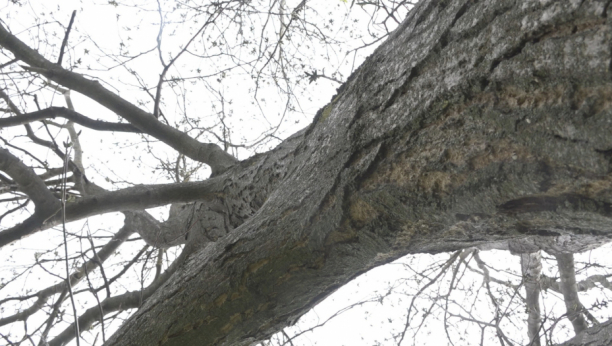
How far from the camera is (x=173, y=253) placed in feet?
12.6

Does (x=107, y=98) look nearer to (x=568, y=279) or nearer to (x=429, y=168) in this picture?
(x=429, y=168)

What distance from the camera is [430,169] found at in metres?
0.84

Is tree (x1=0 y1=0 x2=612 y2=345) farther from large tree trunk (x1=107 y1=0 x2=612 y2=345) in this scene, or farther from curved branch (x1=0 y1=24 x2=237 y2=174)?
curved branch (x1=0 y1=24 x2=237 y2=174)

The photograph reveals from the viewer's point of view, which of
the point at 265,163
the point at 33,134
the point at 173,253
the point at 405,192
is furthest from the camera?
the point at 173,253

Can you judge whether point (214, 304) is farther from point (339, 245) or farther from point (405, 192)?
point (405, 192)

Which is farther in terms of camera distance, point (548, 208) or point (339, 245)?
point (339, 245)

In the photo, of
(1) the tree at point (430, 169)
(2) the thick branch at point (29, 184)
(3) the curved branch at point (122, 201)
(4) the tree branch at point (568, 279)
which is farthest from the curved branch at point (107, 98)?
(4) the tree branch at point (568, 279)

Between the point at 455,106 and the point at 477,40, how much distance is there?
13 cm

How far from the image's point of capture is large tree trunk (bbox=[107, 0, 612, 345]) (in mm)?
633

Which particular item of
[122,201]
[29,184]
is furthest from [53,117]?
[122,201]

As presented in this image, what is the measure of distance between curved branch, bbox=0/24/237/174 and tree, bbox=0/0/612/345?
1.10m

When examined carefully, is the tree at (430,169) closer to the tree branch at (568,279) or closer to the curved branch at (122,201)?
the curved branch at (122,201)

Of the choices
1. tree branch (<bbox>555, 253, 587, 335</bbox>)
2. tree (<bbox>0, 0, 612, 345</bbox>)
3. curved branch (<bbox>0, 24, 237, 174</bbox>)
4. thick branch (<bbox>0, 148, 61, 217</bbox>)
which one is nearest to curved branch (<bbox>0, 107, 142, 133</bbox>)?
curved branch (<bbox>0, 24, 237, 174</bbox>)

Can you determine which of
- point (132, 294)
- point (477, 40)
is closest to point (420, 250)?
point (477, 40)
